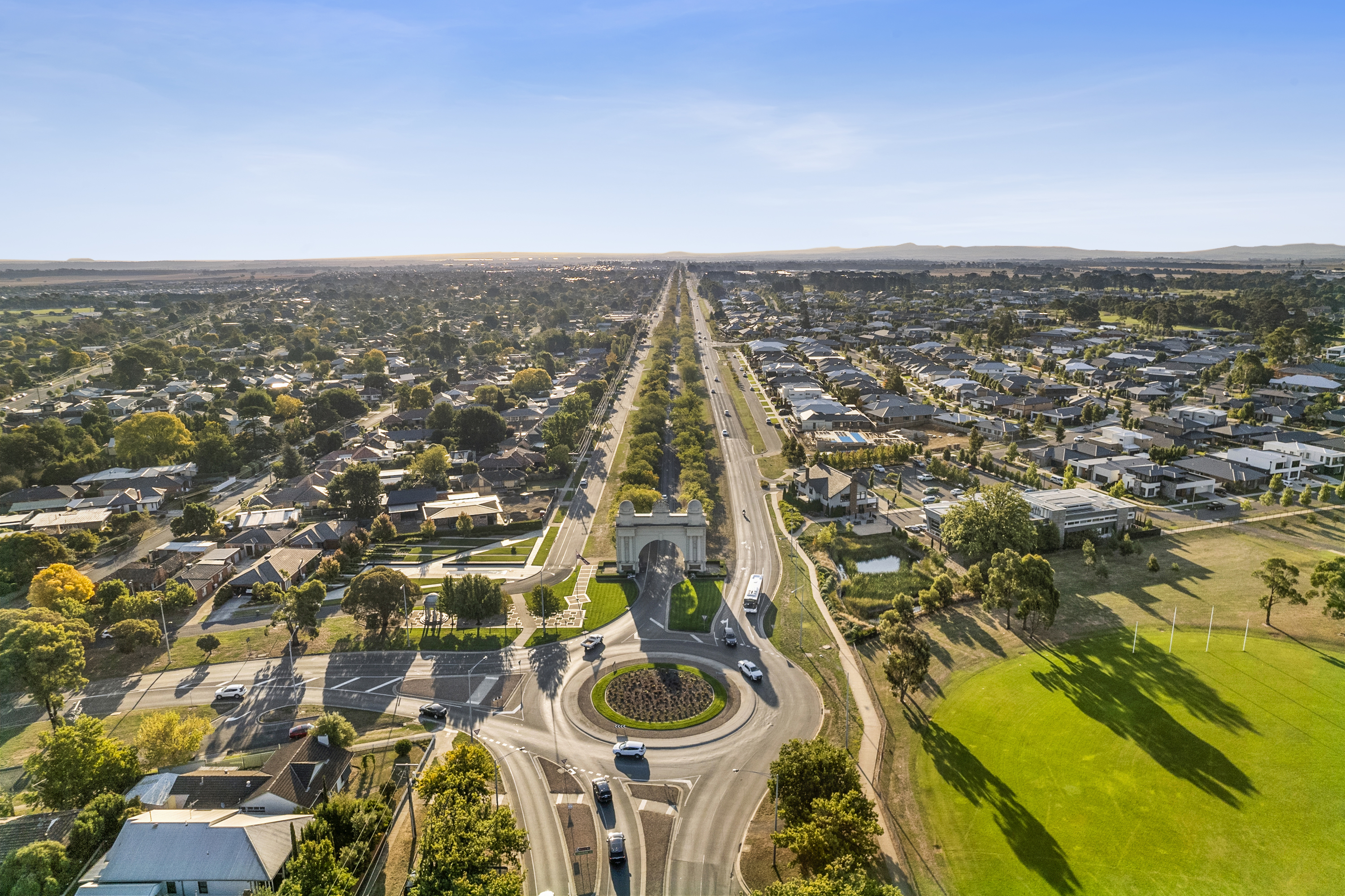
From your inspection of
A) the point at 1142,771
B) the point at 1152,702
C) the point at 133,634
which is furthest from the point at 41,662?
the point at 1152,702

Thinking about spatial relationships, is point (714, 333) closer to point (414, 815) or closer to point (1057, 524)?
point (1057, 524)

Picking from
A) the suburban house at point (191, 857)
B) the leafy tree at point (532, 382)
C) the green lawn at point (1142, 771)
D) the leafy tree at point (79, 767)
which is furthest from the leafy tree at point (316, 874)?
the leafy tree at point (532, 382)

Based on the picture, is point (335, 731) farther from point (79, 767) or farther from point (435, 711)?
point (79, 767)

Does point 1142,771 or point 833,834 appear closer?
point 833,834

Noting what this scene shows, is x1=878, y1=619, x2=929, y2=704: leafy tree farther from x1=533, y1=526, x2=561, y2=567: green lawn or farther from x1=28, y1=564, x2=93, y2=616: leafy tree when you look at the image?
x1=28, y1=564, x2=93, y2=616: leafy tree

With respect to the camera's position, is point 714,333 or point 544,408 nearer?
point 544,408

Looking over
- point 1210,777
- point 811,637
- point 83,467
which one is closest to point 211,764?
point 811,637

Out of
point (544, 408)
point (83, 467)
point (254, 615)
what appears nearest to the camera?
point (254, 615)
